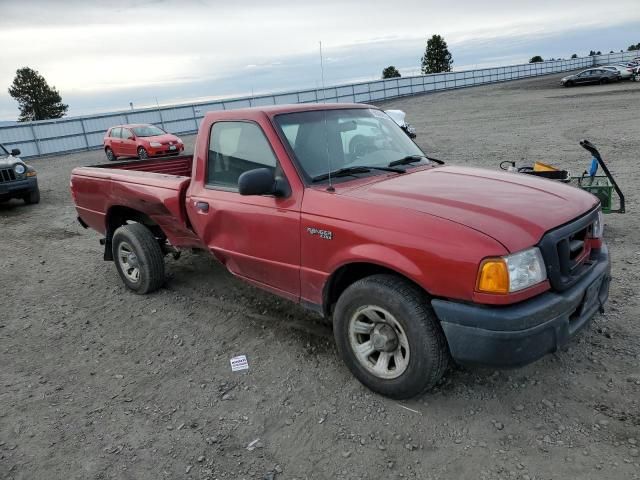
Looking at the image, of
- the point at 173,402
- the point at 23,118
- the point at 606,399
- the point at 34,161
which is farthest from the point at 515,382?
the point at 23,118

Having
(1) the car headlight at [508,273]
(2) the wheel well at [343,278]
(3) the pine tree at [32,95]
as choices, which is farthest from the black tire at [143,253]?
(3) the pine tree at [32,95]

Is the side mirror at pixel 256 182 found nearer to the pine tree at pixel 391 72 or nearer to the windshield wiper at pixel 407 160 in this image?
the windshield wiper at pixel 407 160

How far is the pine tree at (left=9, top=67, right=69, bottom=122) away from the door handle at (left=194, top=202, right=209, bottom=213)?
64406 millimetres

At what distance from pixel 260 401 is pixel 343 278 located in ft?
3.36

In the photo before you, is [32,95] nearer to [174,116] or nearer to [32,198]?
[174,116]

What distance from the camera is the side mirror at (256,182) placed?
10.5 ft

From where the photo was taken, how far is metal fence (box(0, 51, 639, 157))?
25.7 meters

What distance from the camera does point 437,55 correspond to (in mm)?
73000

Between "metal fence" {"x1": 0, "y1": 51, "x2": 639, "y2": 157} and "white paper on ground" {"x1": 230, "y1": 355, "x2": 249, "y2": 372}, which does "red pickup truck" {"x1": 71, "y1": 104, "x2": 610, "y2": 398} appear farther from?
"metal fence" {"x1": 0, "y1": 51, "x2": 639, "y2": 157}

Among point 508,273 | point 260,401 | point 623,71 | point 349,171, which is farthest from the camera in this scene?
point 623,71

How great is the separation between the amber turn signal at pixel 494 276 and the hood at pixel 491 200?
0.11 m

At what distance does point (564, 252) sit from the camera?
9.10 feet

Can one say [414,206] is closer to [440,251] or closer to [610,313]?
[440,251]

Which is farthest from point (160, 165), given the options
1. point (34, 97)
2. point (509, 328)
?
point (34, 97)
